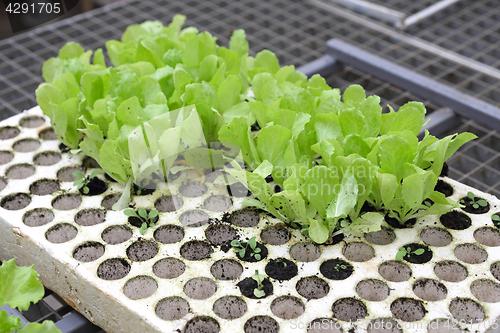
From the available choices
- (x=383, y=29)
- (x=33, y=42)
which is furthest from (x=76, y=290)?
(x=383, y=29)

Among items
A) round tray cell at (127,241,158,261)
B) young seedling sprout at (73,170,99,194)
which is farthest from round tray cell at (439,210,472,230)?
young seedling sprout at (73,170,99,194)

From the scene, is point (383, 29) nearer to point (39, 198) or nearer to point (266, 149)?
point (266, 149)

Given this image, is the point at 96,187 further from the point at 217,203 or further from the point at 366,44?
the point at 366,44

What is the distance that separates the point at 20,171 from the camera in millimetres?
715

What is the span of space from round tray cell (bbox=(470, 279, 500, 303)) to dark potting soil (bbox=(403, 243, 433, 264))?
0.17 ft

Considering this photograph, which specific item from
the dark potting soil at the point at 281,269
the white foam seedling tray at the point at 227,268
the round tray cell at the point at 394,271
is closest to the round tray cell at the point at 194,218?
the white foam seedling tray at the point at 227,268

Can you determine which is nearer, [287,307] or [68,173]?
[287,307]

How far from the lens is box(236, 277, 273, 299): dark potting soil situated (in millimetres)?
520

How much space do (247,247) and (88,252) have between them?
173 mm

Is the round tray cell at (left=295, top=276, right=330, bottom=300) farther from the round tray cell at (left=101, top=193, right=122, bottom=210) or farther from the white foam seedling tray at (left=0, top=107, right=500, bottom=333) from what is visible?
the round tray cell at (left=101, top=193, right=122, bottom=210)

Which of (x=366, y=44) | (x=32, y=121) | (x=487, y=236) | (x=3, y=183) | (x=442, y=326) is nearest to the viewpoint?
(x=442, y=326)

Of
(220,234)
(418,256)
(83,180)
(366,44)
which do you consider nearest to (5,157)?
(83,180)

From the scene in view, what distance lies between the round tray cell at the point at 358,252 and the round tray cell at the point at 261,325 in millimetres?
123

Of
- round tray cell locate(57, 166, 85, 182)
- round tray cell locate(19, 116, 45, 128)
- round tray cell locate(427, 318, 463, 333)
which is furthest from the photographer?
round tray cell locate(19, 116, 45, 128)
